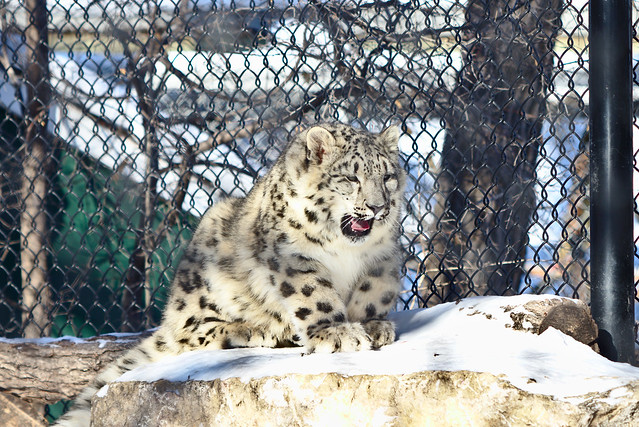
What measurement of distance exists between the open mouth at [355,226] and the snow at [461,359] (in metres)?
0.44

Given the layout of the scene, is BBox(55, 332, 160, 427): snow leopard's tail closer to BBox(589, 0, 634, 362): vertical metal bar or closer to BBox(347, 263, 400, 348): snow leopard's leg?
BBox(347, 263, 400, 348): snow leopard's leg

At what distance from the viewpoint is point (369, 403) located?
2346 millimetres

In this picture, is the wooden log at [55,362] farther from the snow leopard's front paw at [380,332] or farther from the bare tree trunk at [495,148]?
the bare tree trunk at [495,148]

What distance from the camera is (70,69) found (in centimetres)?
688

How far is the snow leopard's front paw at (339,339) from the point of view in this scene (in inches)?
107

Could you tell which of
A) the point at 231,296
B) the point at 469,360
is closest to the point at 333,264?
the point at 231,296

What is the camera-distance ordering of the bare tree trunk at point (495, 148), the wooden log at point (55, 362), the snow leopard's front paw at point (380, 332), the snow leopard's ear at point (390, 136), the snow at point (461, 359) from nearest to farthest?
1. the snow at point (461, 359)
2. the snow leopard's front paw at point (380, 332)
3. the snow leopard's ear at point (390, 136)
4. the wooden log at point (55, 362)
5. the bare tree trunk at point (495, 148)

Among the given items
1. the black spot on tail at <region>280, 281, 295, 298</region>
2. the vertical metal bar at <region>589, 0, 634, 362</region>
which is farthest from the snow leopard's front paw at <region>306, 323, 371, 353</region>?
the vertical metal bar at <region>589, 0, 634, 362</region>

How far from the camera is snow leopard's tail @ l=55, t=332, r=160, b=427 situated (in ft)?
10.3

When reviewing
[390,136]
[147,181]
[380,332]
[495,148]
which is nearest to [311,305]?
[380,332]

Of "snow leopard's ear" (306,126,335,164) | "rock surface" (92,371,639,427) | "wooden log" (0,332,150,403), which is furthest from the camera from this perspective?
"wooden log" (0,332,150,403)

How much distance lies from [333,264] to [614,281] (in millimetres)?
1132

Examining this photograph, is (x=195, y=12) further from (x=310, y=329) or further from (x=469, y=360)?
(x=469, y=360)

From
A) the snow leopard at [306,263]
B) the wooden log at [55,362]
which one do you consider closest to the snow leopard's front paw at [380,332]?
the snow leopard at [306,263]
